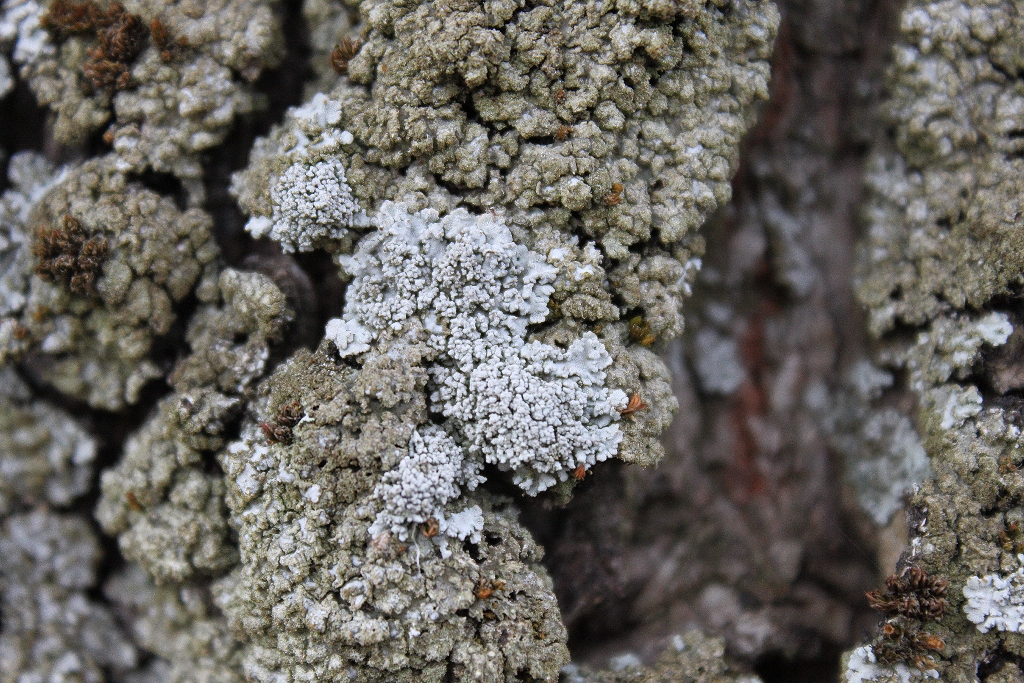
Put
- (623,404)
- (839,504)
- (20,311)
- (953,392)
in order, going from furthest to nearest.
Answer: (839,504) < (20,311) < (953,392) < (623,404)

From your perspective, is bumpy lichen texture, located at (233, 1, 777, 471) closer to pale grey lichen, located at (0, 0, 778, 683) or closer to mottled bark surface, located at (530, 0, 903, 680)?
pale grey lichen, located at (0, 0, 778, 683)

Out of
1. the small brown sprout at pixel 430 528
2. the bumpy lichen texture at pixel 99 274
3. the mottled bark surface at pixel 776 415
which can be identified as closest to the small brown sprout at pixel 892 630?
the mottled bark surface at pixel 776 415

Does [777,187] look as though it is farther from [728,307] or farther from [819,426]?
[819,426]

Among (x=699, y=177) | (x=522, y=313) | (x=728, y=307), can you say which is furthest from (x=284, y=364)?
(x=728, y=307)

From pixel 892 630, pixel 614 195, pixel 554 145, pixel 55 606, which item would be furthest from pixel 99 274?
pixel 892 630

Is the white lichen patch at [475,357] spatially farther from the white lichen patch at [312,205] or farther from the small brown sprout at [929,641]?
the small brown sprout at [929,641]

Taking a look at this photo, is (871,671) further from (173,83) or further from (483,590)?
(173,83)

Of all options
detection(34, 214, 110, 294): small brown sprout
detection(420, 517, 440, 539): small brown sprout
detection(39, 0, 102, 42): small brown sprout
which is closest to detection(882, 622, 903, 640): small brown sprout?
detection(420, 517, 440, 539): small brown sprout
